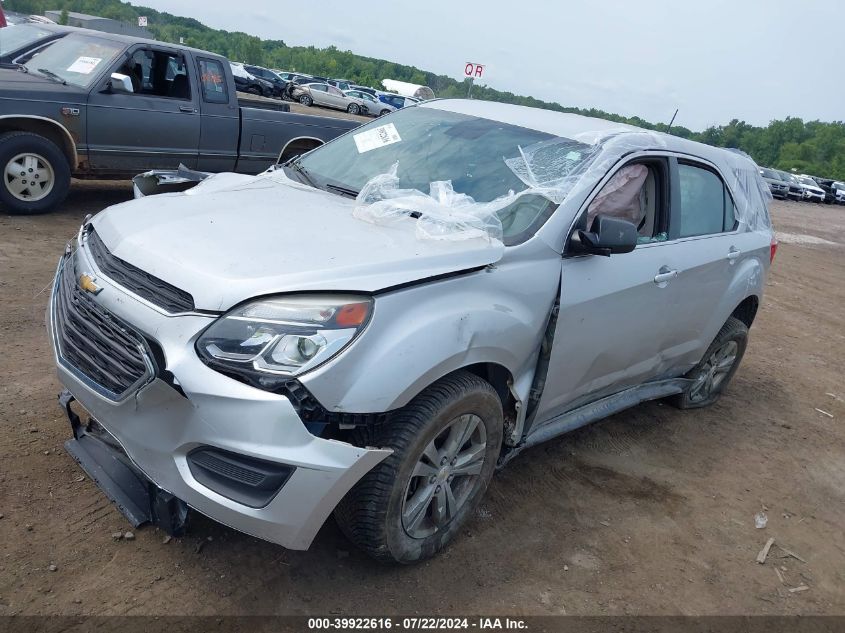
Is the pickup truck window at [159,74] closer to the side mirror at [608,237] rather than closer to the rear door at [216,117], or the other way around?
the rear door at [216,117]

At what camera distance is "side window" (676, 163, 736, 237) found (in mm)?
4133

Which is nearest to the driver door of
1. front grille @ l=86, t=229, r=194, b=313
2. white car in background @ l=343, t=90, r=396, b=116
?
front grille @ l=86, t=229, r=194, b=313

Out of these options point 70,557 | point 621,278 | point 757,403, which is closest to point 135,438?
point 70,557

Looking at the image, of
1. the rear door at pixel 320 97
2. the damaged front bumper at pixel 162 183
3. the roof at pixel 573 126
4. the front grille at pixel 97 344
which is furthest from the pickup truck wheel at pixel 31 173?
the rear door at pixel 320 97

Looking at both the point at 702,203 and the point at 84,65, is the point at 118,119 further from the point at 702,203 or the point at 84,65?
the point at 702,203

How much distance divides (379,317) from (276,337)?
0.36m

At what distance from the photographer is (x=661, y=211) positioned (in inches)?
156

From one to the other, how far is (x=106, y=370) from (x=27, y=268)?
3617 mm

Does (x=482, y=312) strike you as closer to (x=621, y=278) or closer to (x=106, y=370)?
(x=621, y=278)

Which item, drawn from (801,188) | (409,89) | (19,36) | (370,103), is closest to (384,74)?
(409,89)

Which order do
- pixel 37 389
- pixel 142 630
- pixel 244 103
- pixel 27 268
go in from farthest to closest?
pixel 244 103 < pixel 27 268 < pixel 37 389 < pixel 142 630

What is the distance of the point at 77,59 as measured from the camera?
7312 mm

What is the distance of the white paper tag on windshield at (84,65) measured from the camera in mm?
7129

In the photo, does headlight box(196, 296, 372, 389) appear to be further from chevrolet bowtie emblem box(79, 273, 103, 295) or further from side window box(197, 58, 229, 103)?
side window box(197, 58, 229, 103)
